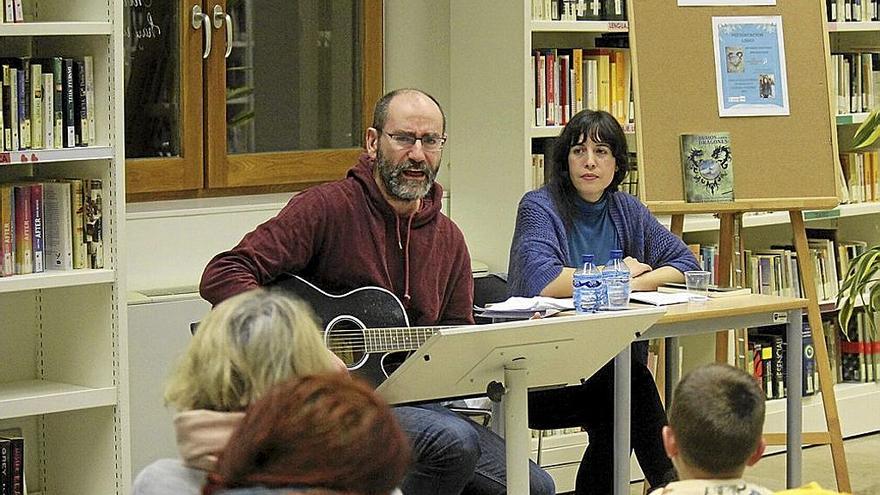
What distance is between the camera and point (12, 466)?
3.71m

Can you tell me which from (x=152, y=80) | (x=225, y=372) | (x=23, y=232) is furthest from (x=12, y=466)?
(x=225, y=372)

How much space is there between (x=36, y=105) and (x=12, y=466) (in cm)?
94

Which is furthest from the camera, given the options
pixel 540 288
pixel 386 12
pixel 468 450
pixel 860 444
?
pixel 860 444

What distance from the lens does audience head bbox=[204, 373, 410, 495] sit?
136cm

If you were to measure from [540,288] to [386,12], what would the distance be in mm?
1267

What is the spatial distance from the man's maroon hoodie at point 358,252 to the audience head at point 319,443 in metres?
1.81

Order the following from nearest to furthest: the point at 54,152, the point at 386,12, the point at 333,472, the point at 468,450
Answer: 1. the point at 333,472
2. the point at 468,450
3. the point at 54,152
4. the point at 386,12

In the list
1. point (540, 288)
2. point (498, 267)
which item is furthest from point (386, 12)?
point (540, 288)

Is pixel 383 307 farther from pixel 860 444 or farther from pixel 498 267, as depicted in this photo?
pixel 860 444

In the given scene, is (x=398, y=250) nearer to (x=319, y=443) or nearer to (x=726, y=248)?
(x=726, y=248)

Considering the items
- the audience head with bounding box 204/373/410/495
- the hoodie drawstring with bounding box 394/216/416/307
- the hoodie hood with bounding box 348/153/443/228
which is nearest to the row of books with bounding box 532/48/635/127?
the hoodie hood with bounding box 348/153/443/228

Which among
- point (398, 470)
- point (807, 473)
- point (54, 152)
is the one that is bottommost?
point (807, 473)

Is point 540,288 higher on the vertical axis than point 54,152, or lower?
lower

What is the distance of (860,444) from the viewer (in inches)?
209
